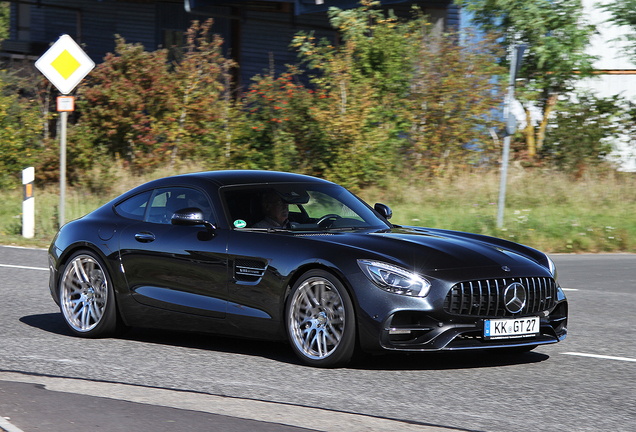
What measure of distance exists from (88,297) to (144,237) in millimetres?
797

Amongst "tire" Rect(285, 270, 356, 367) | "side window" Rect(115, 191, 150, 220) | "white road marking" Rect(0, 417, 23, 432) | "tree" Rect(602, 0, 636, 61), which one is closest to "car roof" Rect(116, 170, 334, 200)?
"side window" Rect(115, 191, 150, 220)

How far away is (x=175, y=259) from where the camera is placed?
23.3 ft

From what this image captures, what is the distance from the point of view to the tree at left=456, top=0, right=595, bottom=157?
2162 centimetres

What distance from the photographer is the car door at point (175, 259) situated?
6.88 metres

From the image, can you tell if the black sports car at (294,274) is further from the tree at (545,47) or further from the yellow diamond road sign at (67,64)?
the tree at (545,47)

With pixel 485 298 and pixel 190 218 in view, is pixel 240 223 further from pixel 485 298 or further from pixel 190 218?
pixel 485 298

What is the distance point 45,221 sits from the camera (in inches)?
668

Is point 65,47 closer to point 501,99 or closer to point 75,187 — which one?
point 75,187

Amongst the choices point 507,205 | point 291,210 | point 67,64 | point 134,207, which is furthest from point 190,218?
point 507,205

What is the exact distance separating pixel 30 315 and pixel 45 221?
8634 mm

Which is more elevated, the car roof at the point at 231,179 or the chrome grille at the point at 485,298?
the car roof at the point at 231,179

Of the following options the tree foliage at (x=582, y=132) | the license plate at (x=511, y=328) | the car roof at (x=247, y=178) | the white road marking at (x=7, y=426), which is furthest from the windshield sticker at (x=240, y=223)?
the tree foliage at (x=582, y=132)

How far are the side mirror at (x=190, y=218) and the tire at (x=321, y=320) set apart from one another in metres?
0.98

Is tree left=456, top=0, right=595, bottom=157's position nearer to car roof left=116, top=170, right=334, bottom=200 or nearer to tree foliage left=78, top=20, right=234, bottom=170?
tree foliage left=78, top=20, right=234, bottom=170
